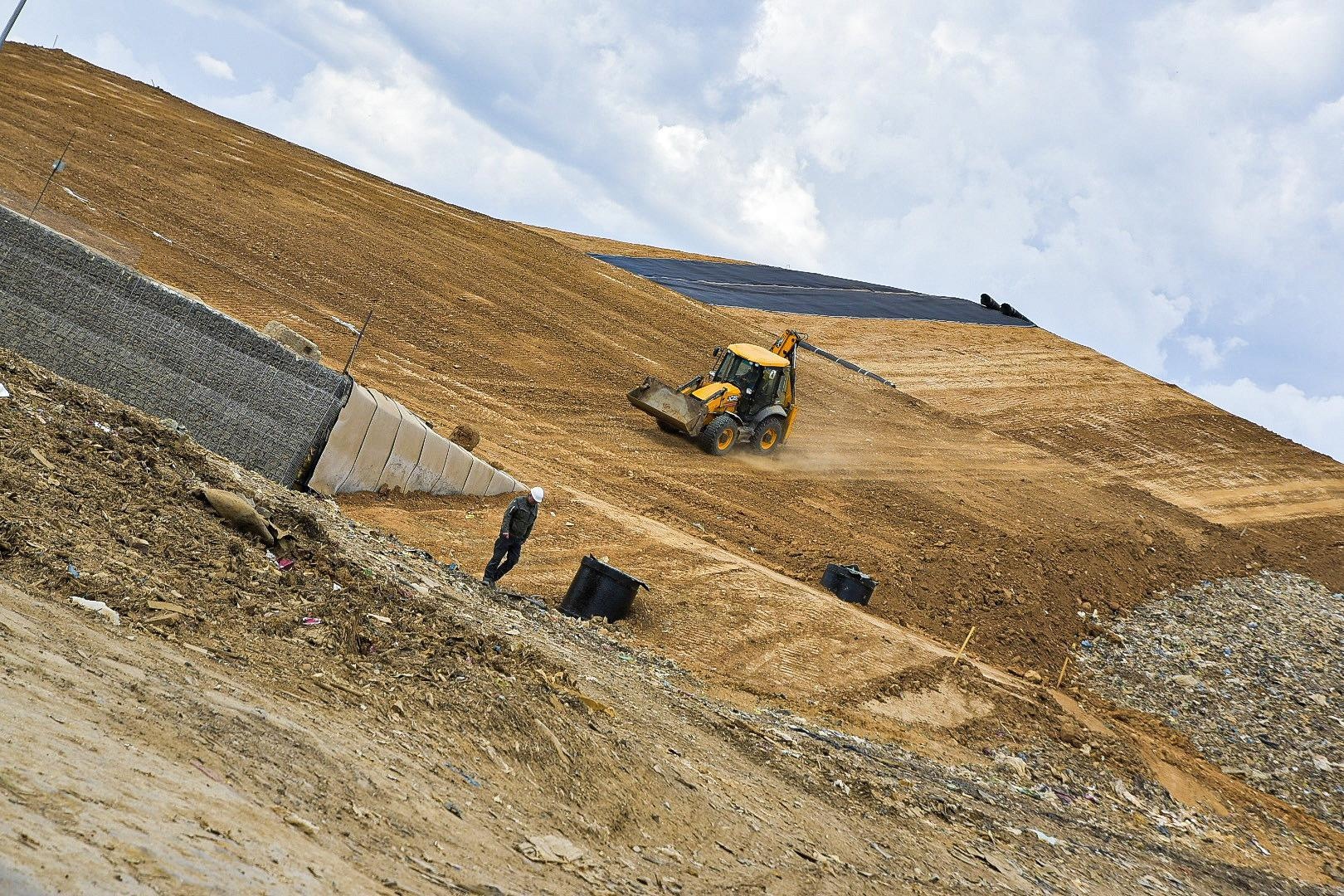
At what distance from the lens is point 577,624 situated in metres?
11.6

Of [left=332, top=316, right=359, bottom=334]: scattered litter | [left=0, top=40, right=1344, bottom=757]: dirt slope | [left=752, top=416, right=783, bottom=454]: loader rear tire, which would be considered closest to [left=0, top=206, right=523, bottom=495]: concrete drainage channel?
[left=0, top=40, right=1344, bottom=757]: dirt slope

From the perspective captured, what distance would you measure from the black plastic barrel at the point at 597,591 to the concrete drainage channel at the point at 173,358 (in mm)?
3024

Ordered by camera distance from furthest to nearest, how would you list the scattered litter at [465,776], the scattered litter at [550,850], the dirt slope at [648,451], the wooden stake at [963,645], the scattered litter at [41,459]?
the wooden stake at [963,645] → the dirt slope at [648,451] → the scattered litter at [41,459] → the scattered litter at [465,776] → the scattered litter at [550,850]

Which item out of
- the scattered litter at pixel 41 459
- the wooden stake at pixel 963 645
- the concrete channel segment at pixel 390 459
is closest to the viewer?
the scattered litter at pixel 41 459

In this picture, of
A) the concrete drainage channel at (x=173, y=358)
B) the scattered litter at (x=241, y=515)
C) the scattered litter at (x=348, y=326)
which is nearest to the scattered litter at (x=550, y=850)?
the scattered litter at (x=241, y=515)

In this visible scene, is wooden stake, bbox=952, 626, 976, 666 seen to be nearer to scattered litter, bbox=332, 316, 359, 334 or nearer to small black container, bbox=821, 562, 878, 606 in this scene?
small black container, bbox=821, 562, 878, 606

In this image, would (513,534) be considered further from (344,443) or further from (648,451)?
(648,451)

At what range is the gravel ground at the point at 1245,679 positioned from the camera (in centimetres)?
1428

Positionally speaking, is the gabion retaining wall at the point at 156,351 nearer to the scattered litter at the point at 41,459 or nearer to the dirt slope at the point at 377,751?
the dirt slope at the point at 377,751

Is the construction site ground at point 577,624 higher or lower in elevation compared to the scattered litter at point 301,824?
higher

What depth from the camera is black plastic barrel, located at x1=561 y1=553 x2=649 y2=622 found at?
39.8 feet

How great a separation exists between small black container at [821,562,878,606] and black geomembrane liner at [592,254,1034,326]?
19341 millimetres

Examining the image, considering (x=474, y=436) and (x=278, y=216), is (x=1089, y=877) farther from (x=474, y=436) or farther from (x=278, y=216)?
(x=278, y=216)

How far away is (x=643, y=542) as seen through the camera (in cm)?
1519
